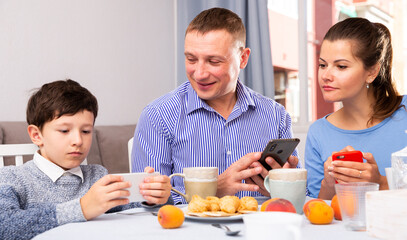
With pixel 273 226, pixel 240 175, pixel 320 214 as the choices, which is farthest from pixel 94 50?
pixel 273 226

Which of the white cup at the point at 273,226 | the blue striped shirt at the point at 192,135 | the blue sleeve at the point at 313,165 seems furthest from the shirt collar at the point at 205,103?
the white cup at the point at 273,226

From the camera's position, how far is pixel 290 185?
1.02 meters

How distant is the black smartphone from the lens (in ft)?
3.89

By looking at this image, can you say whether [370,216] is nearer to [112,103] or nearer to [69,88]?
[69,88]

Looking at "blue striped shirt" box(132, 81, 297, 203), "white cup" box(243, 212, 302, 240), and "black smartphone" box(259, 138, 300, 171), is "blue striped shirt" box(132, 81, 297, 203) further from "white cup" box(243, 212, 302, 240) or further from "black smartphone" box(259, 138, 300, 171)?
"white cup" box(243, 212, 302, 240)

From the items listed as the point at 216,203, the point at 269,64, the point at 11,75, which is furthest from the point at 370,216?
the point at 269,64

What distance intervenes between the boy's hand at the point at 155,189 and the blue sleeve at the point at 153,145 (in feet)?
1.50

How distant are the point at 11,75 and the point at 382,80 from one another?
2.28m

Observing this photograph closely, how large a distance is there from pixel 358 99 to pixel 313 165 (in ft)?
1.03

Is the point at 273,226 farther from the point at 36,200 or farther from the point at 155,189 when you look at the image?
the point at 36,200

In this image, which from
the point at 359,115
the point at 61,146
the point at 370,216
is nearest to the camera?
the point at 370,216

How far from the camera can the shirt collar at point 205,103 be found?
1.68 metres

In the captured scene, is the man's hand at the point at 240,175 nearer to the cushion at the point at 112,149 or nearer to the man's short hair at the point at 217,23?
the man's short hair at the point at 217,23

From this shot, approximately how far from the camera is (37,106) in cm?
144
